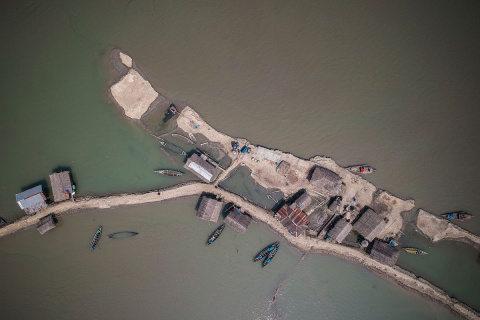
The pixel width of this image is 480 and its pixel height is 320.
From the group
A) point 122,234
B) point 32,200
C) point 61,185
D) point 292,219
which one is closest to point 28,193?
point 32,200

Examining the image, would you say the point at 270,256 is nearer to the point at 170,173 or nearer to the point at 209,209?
the point at 209,209

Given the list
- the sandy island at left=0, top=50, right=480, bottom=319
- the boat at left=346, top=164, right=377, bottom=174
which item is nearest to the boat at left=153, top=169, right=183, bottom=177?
the sandy island at left=0, top=50, right=480, bottom=319

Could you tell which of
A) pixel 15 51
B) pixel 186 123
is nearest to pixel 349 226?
pixel 186 123

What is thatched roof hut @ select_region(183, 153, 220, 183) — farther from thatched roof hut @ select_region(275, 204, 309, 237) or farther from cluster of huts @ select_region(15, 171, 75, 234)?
cluster of huts @ select_region(15, 171, 75, 234)

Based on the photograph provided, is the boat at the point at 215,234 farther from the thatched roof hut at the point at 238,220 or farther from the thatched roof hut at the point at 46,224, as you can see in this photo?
the thatched roof hut at the point at 46,224

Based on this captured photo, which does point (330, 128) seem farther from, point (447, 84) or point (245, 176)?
point (447, 84)

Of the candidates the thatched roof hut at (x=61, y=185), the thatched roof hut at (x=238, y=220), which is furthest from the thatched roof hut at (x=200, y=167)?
the thatched roof hut at (x=61, y=185)

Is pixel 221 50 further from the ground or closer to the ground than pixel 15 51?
further from the ground
